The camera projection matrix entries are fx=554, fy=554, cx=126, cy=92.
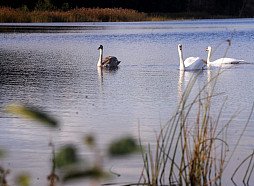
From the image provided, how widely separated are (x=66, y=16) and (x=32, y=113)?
36299mm

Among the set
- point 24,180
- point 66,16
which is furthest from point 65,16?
point 24,180

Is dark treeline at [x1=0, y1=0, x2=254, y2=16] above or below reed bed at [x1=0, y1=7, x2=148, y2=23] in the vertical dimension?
below

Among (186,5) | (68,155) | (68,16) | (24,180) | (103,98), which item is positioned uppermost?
(68,155)

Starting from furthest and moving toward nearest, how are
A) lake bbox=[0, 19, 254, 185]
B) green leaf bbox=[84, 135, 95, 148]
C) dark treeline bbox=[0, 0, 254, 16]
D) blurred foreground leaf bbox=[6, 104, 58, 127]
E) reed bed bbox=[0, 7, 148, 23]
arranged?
dark treeline bbox=[0, 0, 254, 16] → reed bed bbox=[0, 7, 148, 23] → lake bbox=[0, 19, 254, 185] → green leaf bbox=[84, 135, 95, 148] → blurred foreground leaf bbox=[6, 104, 58, 127]

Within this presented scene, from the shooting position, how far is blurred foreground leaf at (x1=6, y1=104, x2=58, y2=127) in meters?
1.20

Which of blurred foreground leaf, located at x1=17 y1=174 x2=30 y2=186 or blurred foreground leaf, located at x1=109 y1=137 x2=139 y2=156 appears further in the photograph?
blurred foreground leaf, located at x1=17 y1=174 x2=30 y2=186

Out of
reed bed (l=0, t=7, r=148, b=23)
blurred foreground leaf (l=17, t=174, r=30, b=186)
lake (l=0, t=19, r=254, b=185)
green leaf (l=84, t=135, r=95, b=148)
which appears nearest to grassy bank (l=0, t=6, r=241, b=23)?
reed bed (l=0, t=7, r=148, b=23)

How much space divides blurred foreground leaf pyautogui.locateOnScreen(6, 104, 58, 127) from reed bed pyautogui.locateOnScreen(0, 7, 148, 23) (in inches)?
1337

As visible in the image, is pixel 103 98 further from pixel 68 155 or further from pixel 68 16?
pixel 68 16

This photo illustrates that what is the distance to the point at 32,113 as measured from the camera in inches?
47.7

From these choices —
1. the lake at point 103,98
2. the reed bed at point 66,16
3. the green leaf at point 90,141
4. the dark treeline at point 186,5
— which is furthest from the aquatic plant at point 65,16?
the green leaf at point 90,141

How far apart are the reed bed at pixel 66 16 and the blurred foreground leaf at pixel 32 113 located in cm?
3397

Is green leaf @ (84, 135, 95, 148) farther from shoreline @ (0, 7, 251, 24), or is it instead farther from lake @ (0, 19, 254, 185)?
shoreline @ (0, 7, 251, 24)

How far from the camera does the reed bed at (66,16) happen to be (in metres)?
34.8
